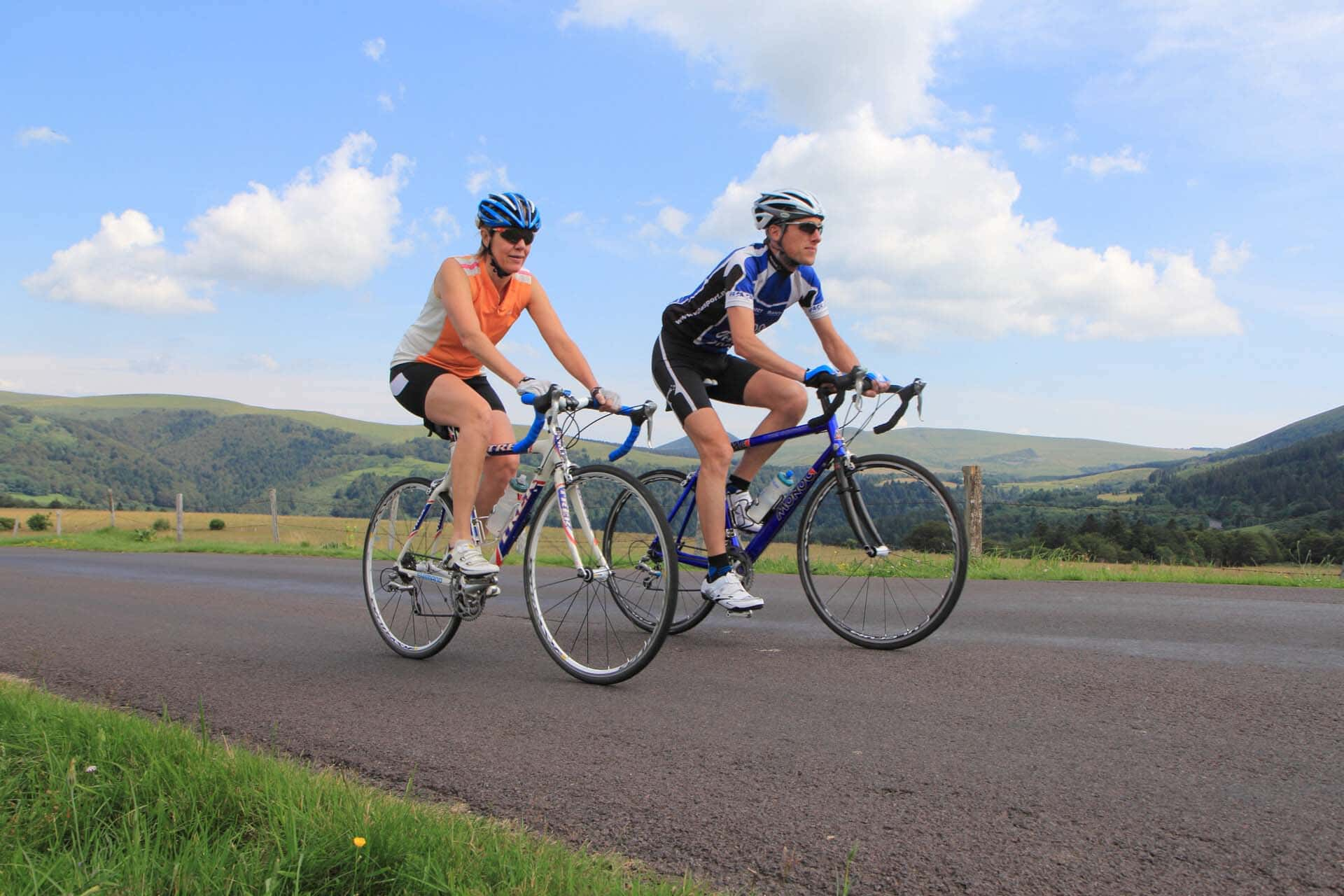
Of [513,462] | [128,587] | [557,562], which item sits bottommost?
[128,587]

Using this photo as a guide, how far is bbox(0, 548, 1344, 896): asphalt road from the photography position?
2451mm

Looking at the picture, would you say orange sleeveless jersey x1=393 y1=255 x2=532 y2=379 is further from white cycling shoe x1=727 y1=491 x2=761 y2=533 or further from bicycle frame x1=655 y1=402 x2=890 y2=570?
white cycling shoe x1=727 y1=491 x2=761 y2=533

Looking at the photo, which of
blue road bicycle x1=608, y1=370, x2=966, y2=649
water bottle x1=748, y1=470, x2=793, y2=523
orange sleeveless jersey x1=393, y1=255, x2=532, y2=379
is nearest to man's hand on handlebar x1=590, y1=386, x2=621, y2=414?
blue road bicycle x1=608, y1=370, x2=966, y2=649

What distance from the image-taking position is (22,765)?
10.0ft

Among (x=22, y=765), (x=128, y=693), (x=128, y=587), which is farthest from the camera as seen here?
(x=128, y=587)

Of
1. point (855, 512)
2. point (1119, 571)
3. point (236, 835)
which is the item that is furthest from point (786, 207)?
point (1119, 571)

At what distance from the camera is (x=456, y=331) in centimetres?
525

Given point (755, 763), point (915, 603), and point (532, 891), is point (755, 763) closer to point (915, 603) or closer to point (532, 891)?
point (532, 891)

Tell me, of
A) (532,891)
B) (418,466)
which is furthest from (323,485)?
(532,891)

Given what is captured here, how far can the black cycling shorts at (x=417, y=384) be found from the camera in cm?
534

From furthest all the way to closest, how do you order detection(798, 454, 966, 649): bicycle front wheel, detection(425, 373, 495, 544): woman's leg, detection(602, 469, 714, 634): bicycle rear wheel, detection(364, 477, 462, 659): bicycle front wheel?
detection(602, 469, 714, 634): bicycle rear wheel → detection(364, 477, 462, 659): bicycle front wheel → detection(798, 454, 966, 649): bicycle front wheel → detection(425, 373, 495, 544): woman's leg

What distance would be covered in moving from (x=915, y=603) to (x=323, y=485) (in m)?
166

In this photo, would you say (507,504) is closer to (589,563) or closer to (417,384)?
(589,563)

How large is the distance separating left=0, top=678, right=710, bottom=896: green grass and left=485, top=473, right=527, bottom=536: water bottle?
224 centimetres
